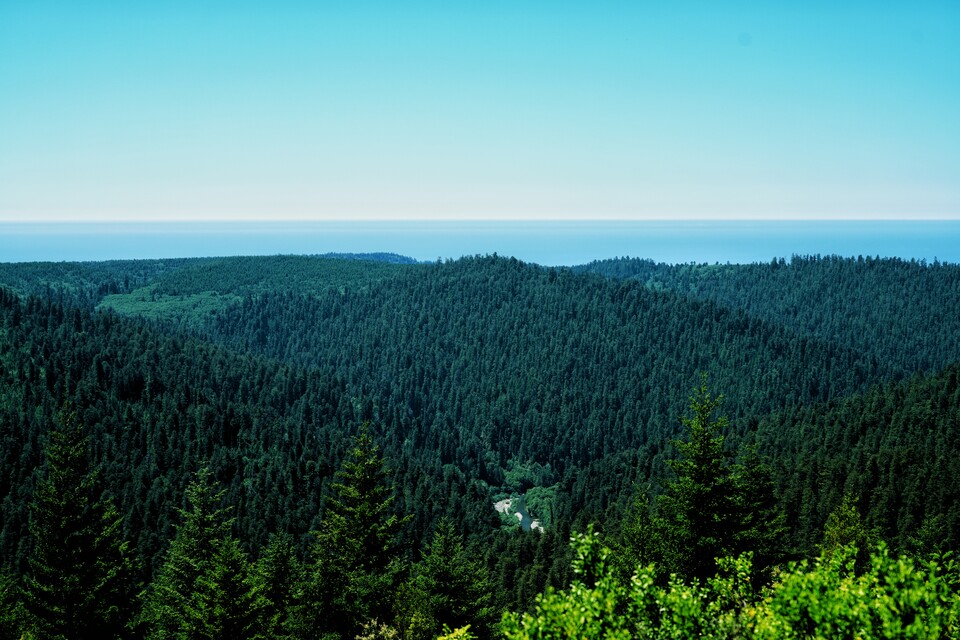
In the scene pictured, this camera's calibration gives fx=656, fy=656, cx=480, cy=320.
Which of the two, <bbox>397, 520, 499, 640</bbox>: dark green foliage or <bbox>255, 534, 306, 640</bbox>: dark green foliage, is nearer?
<bbox>397, 520, 499, 640</bbox>: dark green foliage

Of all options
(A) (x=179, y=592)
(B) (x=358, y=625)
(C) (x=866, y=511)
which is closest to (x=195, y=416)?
(A) (x=179, y=592)

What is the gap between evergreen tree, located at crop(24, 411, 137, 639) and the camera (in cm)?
4034

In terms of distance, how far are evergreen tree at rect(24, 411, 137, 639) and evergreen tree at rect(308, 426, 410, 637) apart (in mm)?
13303

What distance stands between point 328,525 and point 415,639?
12.3 meters

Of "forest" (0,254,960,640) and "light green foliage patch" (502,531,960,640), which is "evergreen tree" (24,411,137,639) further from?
"light green foliage patch" (502,531,960,640)

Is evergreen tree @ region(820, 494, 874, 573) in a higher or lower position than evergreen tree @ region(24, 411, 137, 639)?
lower

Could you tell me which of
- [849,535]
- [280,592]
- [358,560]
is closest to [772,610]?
[358,560]

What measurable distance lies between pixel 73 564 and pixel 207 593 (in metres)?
12.1

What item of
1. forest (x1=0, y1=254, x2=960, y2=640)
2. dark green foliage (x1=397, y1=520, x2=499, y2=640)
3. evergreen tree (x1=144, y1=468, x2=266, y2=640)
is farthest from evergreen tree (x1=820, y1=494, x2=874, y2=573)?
evergreen tree (x1=144, y1=468, x2=266, y2=640)

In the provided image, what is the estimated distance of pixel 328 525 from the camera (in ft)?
148

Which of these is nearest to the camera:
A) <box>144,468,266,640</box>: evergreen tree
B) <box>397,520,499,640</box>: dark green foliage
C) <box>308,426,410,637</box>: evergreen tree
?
<box>144,468,266,640</box>: evergreen tree

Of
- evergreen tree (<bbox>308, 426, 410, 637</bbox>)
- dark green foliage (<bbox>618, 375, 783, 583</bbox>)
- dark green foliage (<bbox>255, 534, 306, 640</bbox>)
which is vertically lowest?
dark green foliage (<bbox>255, 534, 306, 640</bbox>)

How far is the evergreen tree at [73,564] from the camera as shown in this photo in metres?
40.3

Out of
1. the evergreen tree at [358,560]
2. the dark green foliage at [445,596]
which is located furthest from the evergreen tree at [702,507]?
the evergreen tree at [358,560]
